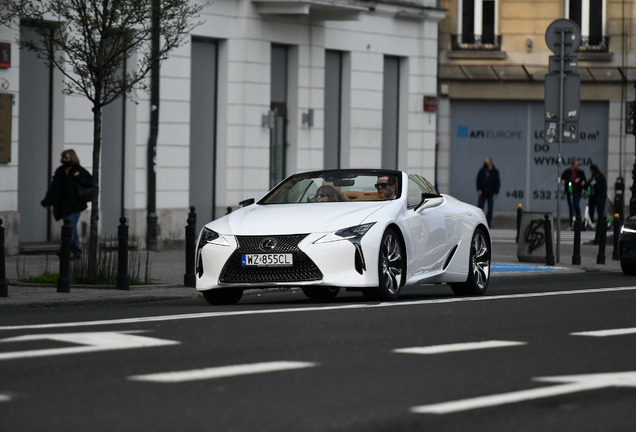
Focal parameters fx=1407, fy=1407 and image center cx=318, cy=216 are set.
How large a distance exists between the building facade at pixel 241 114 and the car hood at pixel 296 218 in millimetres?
9254

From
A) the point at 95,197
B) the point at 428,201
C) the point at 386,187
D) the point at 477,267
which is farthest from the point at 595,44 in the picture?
the point at 386,187

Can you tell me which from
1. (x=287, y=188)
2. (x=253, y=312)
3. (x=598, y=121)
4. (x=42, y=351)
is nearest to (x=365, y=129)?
(x=598, y=121)

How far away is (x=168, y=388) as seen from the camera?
7.06m

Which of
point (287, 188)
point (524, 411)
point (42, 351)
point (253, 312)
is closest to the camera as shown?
point (524, 411)

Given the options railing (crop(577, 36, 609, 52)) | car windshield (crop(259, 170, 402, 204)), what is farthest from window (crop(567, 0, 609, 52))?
car windshield (crop(259, 170, 402, 204))

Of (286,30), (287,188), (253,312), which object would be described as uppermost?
(286,30)

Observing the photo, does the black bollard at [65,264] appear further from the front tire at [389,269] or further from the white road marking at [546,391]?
the white road marking at [546,391]

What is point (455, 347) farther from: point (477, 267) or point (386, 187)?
point (477, 267)

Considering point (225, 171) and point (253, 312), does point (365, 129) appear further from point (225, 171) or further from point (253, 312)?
point (253, 312)

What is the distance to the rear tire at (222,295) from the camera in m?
13.1

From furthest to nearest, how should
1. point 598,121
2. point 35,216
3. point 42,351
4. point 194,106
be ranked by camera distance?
point 598,121 < point 194,106 < point 35,216 < point 42,351

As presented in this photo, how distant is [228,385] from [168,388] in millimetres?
320

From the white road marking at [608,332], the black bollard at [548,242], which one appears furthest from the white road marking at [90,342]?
the black bollard at [548,242]

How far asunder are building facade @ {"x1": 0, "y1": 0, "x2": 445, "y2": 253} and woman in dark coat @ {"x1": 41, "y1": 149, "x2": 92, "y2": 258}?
1.43 m
